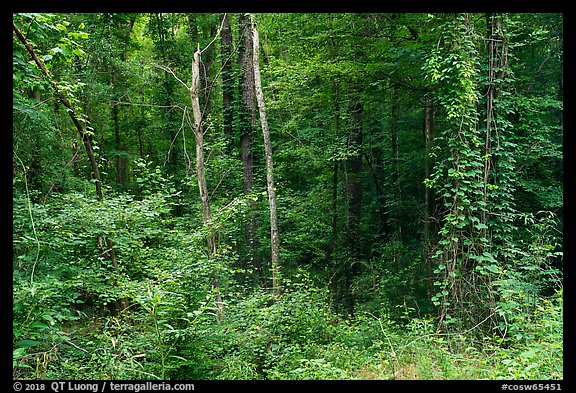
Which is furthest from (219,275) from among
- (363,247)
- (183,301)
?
(363,247)

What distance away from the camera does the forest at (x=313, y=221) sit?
5.32 metres

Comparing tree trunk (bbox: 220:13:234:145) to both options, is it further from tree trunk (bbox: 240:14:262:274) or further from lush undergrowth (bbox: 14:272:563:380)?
lush undergrowth (bbox: 14:272:563:380)

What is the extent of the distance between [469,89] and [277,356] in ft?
18.0

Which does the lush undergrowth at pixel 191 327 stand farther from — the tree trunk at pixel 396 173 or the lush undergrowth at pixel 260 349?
the tree trunk at pixel 396 173

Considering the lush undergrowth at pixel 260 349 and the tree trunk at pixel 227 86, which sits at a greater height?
the tree trunk at pixel 227 86

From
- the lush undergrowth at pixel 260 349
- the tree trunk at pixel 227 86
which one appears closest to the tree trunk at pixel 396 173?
the tree trunk at pixel 227 86

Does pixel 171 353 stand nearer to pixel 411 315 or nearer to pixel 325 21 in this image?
pixel 411 315

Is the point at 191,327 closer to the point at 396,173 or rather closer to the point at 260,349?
the point at 260,349

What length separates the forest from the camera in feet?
17.5

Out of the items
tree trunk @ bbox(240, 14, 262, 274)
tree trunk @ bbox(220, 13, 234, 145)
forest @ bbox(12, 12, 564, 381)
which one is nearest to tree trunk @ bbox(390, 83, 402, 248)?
forest @ bbox(12, 12, 564, 381)

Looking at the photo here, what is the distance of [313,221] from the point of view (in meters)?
13.2

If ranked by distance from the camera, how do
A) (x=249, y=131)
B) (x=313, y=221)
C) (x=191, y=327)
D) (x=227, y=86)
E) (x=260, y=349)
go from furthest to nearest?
1. (x=227, y=86)
2. (x=249, y=131)
3. (x=313, y=221)
4. (x=260, y=349)
5. (x=191, y=327)

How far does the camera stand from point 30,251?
5.86 meters

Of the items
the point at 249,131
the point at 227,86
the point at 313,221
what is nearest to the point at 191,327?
the point at 313,221
